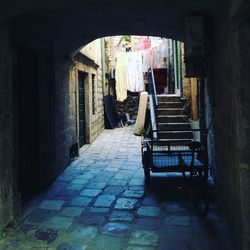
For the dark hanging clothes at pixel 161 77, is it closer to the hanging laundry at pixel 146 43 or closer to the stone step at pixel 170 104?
the hanging laundry at pixel 146 43

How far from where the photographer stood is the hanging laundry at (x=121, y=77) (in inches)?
553

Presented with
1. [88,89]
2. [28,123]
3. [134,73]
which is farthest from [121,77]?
[28,123]

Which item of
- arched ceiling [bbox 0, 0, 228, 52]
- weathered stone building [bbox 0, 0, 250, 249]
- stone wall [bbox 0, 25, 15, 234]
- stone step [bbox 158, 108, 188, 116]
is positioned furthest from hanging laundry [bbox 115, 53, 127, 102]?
stone wall [bbox 0, 25, 15, 234]

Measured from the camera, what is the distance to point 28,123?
189 inches

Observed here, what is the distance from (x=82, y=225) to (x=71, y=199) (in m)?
0.94

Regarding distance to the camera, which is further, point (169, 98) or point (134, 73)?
point (134, 73)

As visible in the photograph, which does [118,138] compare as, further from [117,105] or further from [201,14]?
[201,14]

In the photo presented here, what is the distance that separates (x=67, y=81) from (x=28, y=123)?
189cm

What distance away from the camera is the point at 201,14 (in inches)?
154

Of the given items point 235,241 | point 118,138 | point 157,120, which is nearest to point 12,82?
point 235,241

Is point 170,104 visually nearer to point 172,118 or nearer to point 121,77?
point 172,118

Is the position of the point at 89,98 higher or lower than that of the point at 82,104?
higher

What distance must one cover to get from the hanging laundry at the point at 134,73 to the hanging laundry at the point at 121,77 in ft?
0.61

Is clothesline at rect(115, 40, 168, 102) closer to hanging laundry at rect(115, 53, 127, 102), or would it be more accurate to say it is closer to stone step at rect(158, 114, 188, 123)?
hanging laundry at rect(115, 53, 127, 102)
